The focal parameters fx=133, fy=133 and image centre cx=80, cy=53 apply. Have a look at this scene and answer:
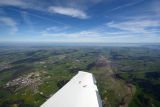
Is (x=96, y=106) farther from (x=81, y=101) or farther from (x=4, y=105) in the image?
(x=4, y=105)

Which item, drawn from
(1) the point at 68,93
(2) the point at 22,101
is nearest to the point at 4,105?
(2) the point at 22,101

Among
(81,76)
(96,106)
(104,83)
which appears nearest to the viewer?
(96,106)

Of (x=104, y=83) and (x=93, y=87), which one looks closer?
(x=93, y=87)

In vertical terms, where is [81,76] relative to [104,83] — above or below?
above

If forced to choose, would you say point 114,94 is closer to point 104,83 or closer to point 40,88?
point 104,83

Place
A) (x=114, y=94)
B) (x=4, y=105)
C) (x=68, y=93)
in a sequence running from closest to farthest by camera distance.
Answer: (x=68, y=93) → (x=4, y=105) → (x=114, y=94)

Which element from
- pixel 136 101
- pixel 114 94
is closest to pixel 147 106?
pixel 136 101
